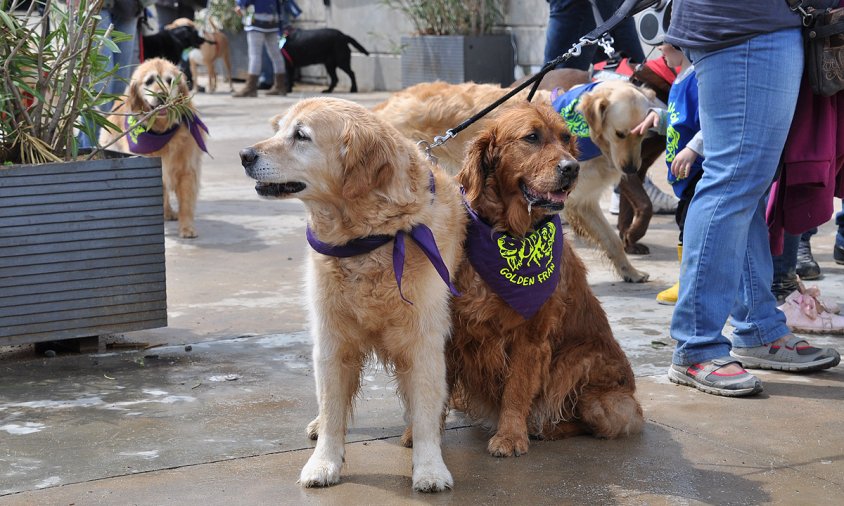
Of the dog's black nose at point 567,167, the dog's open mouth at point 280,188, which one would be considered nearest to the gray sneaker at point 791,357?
the dog's black nose at point 567,167

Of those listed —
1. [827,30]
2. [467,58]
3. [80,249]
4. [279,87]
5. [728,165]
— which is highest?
[467,58]

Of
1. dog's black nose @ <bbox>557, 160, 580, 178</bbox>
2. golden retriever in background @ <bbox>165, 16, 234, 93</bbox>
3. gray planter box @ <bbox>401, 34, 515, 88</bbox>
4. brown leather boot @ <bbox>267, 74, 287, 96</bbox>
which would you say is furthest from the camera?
golden retriever in background @ <bbox>165, 16, 234, 93</bbox>

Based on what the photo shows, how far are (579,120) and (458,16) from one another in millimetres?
7990

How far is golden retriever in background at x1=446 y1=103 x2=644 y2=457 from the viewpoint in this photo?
12.1ft

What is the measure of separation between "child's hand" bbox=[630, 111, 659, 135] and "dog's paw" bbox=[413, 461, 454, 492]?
3641 millimetres

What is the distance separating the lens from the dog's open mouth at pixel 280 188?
3.39m

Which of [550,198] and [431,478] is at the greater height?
[550,198]

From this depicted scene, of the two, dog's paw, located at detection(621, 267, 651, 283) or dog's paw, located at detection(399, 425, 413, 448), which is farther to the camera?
dog's paw, located at detection(621, 267, 651, 283)

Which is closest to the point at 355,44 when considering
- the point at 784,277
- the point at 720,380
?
the point at 784,277

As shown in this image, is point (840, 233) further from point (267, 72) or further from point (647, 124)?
point (267, 72)

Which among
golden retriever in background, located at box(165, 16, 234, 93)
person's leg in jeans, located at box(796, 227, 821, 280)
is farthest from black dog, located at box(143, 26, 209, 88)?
person's leg in jeans, located at box(796, 227, 821, 280)

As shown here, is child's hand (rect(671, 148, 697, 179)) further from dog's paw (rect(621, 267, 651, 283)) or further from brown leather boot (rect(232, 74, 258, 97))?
brown leather boot (rect(232, 74, 258, 97))

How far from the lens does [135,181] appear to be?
16.0 feet

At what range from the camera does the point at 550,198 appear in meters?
3.65
